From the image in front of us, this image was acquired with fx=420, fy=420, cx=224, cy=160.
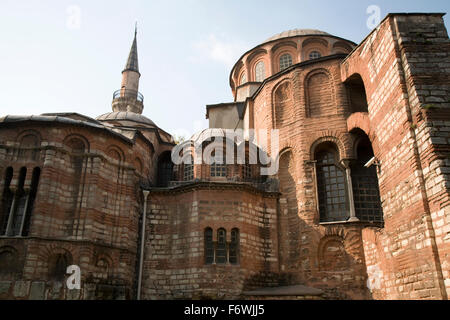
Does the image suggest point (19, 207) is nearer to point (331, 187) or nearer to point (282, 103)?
point (282, 103)

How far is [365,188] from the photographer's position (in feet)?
53.3

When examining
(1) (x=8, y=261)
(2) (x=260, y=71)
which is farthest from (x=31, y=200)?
(2) (x=260, y=71)

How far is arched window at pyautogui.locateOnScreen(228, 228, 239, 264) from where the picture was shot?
1536 cm

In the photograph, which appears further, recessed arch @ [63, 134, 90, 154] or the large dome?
the large dome

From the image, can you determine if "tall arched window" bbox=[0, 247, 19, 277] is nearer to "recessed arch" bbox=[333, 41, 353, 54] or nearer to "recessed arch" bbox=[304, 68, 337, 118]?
"recessed arch" bbox=[304, 68, 337, 118]

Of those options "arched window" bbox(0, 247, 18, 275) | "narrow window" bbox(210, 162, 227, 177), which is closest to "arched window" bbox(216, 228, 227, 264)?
"narrow window" bbox(210, 162, 227, 177)

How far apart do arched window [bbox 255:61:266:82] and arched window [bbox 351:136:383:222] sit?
9581 mm

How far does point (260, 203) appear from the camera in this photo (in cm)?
1670

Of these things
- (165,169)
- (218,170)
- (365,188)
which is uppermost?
(165,169)

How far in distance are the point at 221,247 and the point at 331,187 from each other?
4.90 m

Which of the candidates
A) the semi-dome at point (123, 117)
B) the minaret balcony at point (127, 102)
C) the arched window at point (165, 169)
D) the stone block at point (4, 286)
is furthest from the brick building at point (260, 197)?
the minaret balcony at point (127, 102)

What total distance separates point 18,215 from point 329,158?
1178 centimetres
